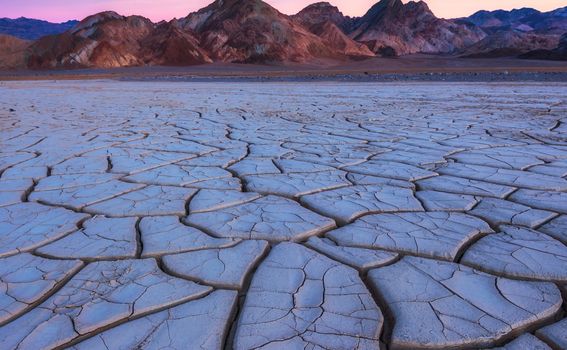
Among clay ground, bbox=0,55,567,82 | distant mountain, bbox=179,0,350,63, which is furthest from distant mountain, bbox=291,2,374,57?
clay ground, bbox=0,55,567,82

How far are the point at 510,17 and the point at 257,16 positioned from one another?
8408 centimetres

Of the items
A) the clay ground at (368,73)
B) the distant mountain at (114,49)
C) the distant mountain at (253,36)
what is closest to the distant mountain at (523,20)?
the distant mountain at (253,36)

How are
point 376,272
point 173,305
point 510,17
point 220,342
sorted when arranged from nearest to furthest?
point 220,342
point 173,305
point 376,272
point 510,17

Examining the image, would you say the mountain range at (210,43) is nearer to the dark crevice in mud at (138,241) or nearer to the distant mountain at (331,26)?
the distant mountain at (331,26)

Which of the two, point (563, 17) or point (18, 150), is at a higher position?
point (563, 17)

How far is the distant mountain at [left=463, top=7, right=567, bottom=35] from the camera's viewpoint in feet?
266

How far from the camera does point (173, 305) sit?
3.98 ft

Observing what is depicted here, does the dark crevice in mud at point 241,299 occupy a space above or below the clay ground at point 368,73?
above

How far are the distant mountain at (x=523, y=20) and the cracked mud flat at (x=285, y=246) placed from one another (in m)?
82.2

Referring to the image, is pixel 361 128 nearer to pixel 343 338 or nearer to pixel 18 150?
pixel 18 150

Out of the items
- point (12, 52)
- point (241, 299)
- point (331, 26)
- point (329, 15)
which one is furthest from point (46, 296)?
point (329, 15)

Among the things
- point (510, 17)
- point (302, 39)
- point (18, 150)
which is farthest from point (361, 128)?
point (510, 17)

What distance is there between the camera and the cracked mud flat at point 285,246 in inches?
43.9

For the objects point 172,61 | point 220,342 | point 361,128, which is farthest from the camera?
point 172,61
